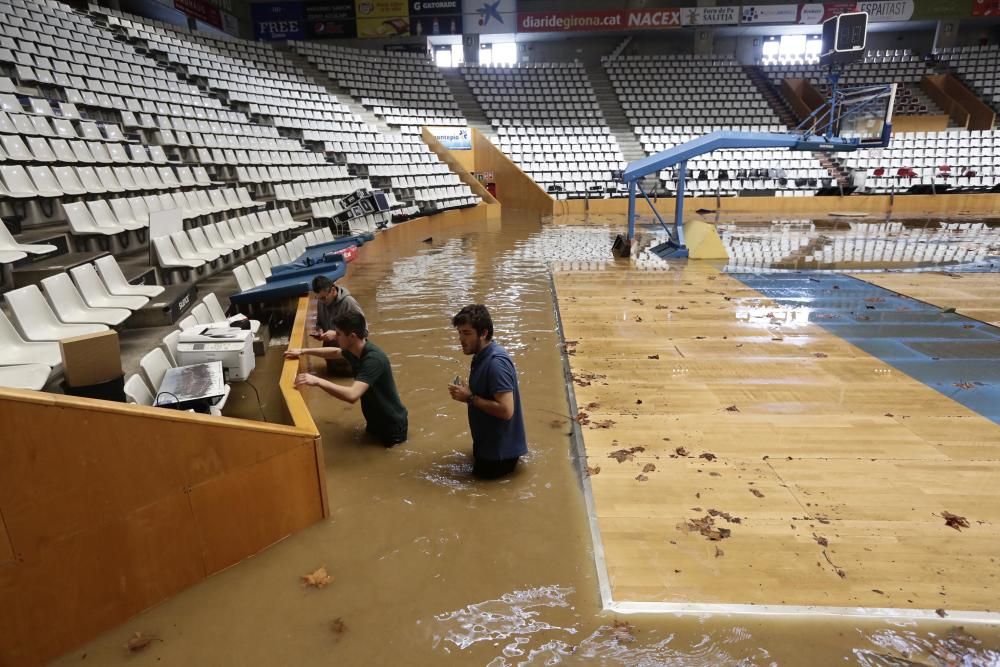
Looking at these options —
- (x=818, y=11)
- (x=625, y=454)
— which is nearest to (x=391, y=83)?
(x=818, y=11)

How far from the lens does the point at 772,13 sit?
2269 centimetres

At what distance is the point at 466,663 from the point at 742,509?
159 centimetres

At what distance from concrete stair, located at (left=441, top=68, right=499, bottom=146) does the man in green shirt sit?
57.5 ft

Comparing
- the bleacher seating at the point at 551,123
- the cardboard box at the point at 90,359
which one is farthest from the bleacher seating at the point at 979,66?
the cardboard box at the point at 90,359

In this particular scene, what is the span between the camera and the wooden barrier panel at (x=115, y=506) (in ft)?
6.13

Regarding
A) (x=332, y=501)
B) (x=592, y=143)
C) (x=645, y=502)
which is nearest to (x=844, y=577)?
(x=645, y=502)

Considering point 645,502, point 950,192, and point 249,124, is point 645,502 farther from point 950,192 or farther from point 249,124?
point 950,192

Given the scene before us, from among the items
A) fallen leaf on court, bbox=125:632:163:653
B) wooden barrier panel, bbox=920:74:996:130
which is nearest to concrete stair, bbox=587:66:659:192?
wooden barrier panel, bbox=920:74:996:130

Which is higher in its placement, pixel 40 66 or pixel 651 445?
pixel 40 66

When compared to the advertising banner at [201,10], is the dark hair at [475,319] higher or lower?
lower

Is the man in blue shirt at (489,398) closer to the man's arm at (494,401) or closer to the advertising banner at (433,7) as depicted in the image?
the man's arm at (494,401)

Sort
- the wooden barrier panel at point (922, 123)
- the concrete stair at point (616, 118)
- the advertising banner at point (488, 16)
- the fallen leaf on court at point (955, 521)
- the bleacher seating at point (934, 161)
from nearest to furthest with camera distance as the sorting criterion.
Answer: the fallen leaf on court at point (955, 521) < the bleacher seating at point (934, 161) < the concrete stair at point (616, 118) < the advertising banner at point (488, 16) < the wooden barrier panel at point (922, 123)

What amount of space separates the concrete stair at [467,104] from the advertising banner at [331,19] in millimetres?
3895

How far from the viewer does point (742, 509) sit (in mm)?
2879
